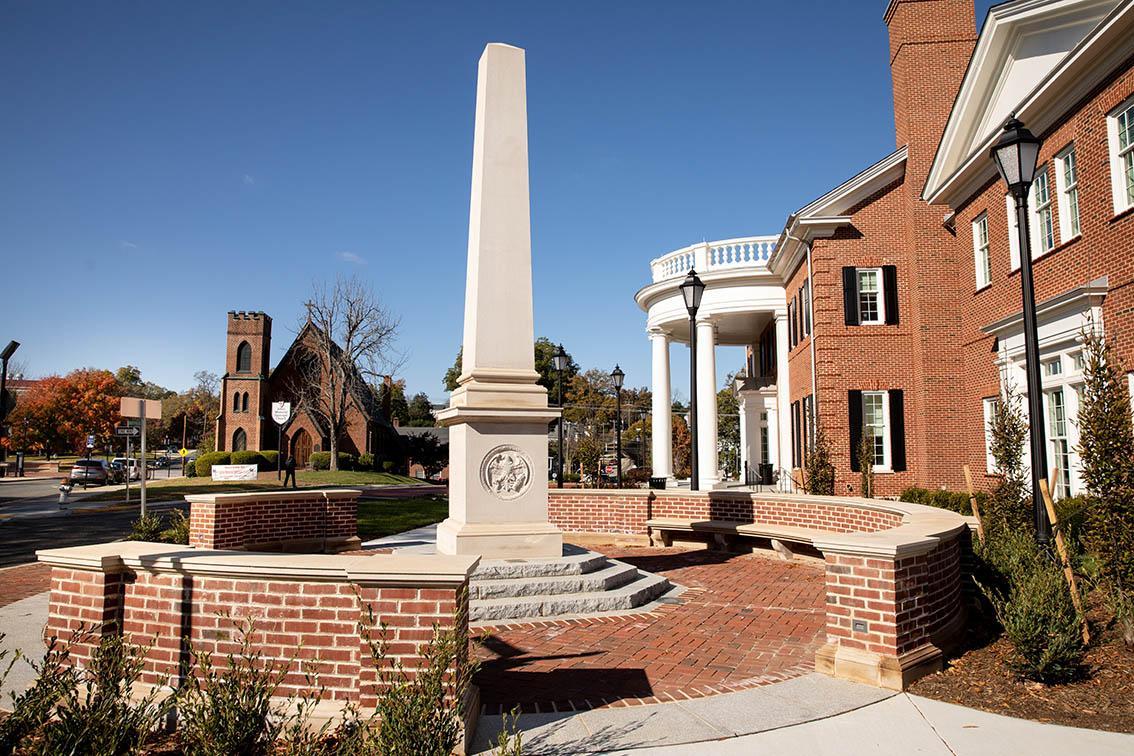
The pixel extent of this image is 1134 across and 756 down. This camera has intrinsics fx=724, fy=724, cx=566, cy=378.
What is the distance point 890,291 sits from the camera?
19625 mm

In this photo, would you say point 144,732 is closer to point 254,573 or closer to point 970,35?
point 254,573

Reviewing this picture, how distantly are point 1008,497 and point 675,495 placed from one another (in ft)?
19.3

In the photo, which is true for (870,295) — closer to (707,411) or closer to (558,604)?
(707,411)

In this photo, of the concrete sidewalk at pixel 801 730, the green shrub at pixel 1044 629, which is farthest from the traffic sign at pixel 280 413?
the green shrub at pixel 1044 629

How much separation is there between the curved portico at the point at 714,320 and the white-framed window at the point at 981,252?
7.86m

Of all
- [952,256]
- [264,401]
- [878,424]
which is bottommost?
[878,424]

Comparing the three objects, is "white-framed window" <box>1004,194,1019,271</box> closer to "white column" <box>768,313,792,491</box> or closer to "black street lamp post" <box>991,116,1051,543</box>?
"black street lamp post" <box>991,116,1051,543</box>

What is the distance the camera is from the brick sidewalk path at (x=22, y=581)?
8633 mm

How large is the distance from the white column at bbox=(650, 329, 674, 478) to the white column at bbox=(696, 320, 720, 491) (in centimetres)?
195

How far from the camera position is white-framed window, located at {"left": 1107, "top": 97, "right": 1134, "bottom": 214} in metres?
11.2

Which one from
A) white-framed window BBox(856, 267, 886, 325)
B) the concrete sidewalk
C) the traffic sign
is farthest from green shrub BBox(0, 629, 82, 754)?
the traffic sign

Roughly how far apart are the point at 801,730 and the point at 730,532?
8.12m

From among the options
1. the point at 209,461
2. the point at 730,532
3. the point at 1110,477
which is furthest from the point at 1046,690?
the point at 209,461

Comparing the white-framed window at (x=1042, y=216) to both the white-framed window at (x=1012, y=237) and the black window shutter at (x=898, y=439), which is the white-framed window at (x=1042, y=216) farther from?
the black window shutter at (x=898, y=439)
